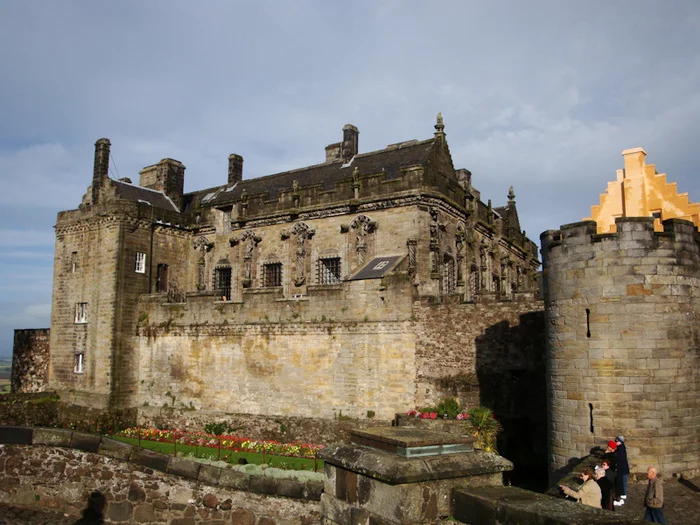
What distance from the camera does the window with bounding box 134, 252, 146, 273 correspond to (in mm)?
30594

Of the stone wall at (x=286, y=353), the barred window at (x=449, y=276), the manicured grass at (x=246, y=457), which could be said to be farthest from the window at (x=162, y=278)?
the barred window at (x=449, y=276)

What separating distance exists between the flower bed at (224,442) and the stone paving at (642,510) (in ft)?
37.6

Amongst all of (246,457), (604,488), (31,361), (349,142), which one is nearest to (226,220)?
(349,142)

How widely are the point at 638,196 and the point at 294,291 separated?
17188 millimetres

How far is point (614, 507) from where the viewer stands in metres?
10.9

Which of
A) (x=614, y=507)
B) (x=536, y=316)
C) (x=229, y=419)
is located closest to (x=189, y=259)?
(x=229, y=419)

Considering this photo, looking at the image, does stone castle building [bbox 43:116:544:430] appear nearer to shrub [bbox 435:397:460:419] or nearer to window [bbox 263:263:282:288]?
window [bbox 263:263:282:288]

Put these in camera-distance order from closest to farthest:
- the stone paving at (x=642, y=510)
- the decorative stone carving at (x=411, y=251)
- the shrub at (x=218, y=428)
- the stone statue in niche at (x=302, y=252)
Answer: the stone paving at (x=642, y=510) < the decorative stone carving at (x=411, y=251) < the shrub at (x=218, y=428) < the stone statue in niche at (x=302, y=252)

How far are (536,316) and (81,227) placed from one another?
23.1 meters

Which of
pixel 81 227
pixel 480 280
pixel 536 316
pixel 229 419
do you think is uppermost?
pixel 81 227

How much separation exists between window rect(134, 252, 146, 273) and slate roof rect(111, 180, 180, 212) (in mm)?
3320

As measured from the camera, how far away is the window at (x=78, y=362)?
3009cm

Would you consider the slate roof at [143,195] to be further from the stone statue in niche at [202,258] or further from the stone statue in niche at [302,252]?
the stone statue in niche at [302,252]

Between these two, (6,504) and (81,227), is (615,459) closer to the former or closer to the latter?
(6,504)
